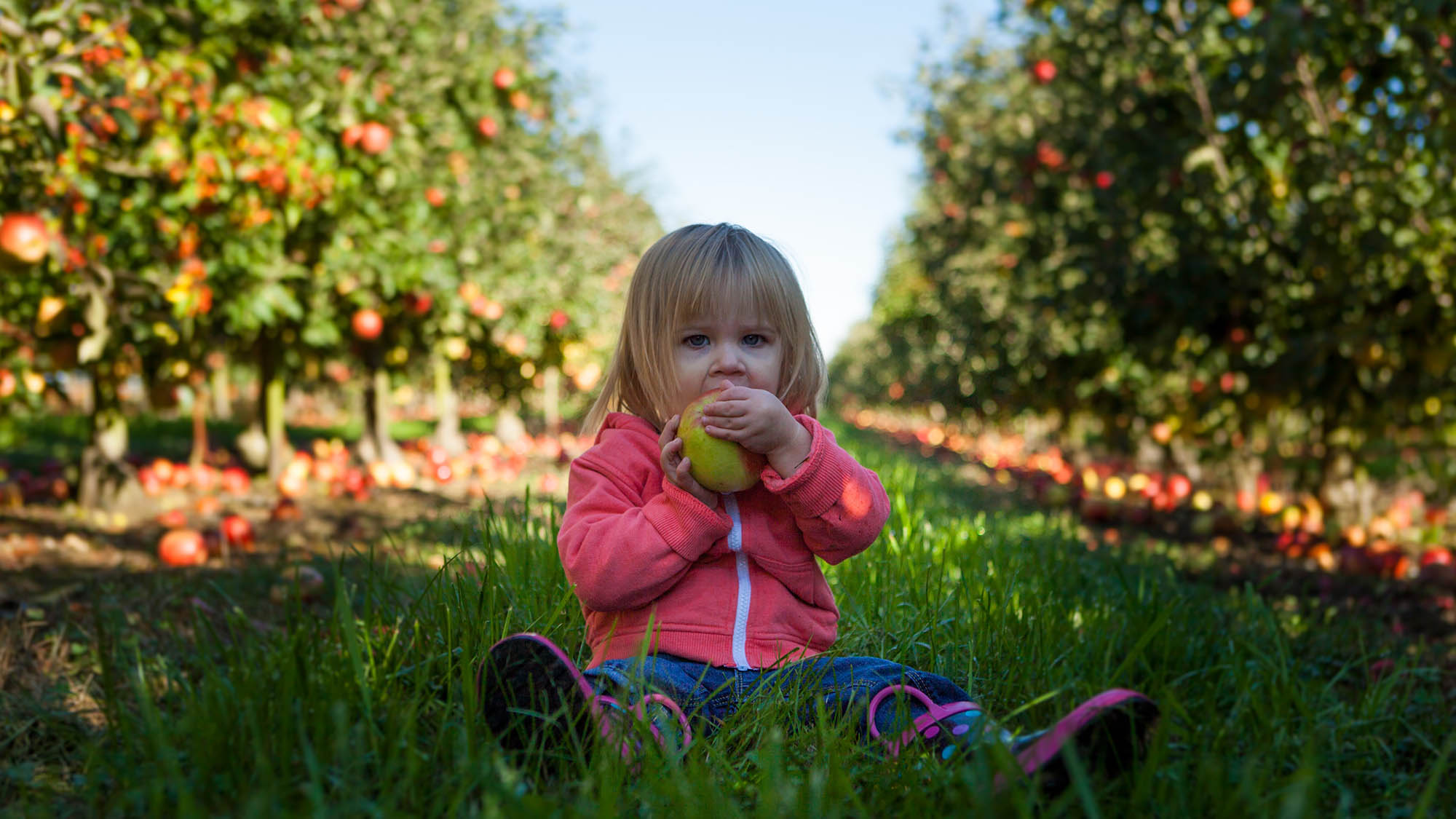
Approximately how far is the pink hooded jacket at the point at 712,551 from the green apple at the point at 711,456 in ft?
0.14

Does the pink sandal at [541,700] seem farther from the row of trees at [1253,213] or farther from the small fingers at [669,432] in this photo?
the row of trees at [1253,213]

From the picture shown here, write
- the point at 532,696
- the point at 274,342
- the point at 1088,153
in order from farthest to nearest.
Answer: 1. the point at 274,342
2. the point at 1088,153
3. the point at 532,696

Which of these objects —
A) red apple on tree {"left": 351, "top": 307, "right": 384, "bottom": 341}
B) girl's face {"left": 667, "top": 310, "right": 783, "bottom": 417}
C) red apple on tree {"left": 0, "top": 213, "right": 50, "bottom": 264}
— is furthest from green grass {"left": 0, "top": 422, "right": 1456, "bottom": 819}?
red apple on tree {"left": 351, "top": 307, "right": 384, "bottom": 341}

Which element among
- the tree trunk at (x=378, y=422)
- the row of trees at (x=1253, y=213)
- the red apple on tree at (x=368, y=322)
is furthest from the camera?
the tree trunk at (x=378, y=422)

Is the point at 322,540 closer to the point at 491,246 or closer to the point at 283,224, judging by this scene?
the point at 283,224

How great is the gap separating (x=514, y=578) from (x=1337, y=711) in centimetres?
175

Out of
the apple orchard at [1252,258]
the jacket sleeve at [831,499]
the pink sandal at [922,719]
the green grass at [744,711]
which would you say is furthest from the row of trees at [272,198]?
the apple orchard at [1252,258]

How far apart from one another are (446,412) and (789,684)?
931cm

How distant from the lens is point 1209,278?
5.27 metres

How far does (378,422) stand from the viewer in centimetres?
888

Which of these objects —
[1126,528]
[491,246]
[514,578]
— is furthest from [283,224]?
[1126,528]

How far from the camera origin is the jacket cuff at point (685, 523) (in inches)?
72.7

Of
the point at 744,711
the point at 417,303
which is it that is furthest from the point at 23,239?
the point at 417,303

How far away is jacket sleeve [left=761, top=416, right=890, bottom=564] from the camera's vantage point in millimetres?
1888
